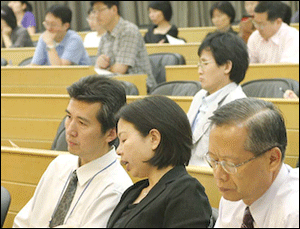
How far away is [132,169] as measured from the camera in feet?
6.64

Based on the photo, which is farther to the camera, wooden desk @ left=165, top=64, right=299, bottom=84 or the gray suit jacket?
wooden desk @ left=165, top=64, right=299, bottom=84

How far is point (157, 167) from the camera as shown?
2.01m

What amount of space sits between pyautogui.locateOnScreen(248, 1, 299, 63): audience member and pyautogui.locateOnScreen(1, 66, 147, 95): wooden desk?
1.17 meters

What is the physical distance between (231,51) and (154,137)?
1.49 metres

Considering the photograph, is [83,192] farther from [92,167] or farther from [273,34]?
[273,34]

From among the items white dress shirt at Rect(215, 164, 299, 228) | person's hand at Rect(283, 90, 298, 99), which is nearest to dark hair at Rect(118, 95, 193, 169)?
white dress shirt at Rect(215, 164, 299, 228)

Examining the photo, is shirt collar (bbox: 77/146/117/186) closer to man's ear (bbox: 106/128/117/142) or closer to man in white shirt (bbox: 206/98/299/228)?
man's ear (bbox: 106/128/117/142)

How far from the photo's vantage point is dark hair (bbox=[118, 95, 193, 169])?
6.50 feet

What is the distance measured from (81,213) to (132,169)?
37 centimetres

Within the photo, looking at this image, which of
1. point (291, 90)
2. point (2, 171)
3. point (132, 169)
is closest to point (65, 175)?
point (132, 169)

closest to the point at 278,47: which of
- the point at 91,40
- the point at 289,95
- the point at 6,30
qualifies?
the point at 289,95

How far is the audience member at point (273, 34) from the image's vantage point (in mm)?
5305

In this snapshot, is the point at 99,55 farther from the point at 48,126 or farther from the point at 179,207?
the point at 179,207

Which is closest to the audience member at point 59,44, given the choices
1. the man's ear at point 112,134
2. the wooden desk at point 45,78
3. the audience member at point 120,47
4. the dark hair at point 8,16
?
the audience member at point 120,47
